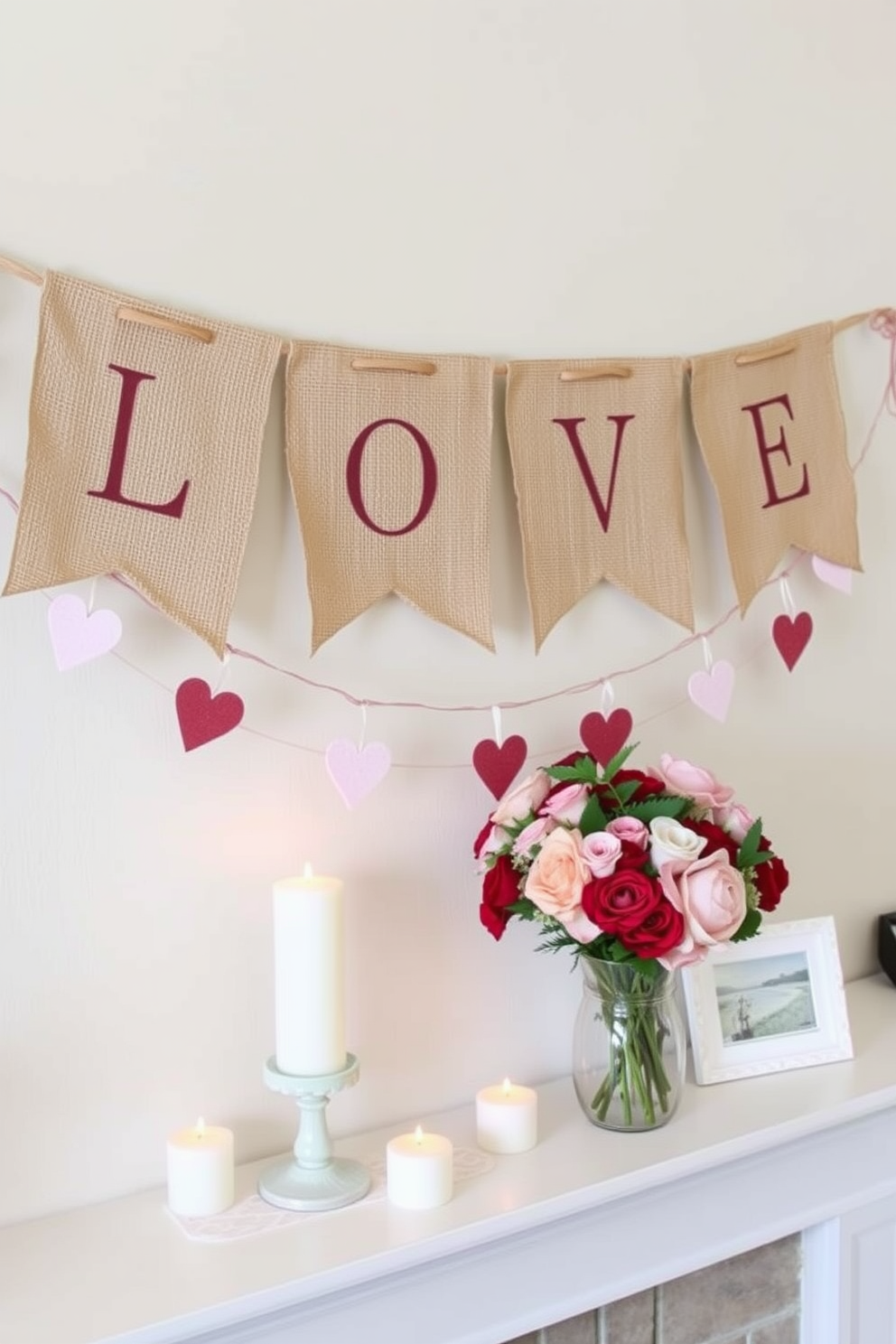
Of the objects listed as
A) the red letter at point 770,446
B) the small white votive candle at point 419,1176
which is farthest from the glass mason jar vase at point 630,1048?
the red letter at point 770,446

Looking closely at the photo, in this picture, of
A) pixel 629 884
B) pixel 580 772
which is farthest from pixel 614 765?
pixel 629 884

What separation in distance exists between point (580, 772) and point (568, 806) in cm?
5

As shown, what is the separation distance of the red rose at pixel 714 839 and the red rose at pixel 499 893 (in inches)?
7.4

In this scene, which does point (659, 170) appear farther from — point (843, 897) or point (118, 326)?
point (843, 897)

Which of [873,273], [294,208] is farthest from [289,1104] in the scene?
[873,273]

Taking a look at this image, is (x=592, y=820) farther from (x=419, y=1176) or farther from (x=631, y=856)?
(x=419, y=1176)

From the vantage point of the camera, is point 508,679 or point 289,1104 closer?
point 289,1104

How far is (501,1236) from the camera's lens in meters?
1.21

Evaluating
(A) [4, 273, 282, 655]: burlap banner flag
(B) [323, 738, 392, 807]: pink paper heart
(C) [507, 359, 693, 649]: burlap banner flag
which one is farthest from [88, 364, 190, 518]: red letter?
(C) [507, 359, 693, 649]: burlap banner flag

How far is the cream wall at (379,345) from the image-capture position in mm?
1187

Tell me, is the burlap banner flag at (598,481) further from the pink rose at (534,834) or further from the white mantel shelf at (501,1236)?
the white mantel shelf at (501,1236)

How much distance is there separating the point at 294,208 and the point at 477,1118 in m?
0.93

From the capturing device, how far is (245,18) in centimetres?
124

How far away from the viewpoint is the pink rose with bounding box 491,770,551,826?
1.33 meters
